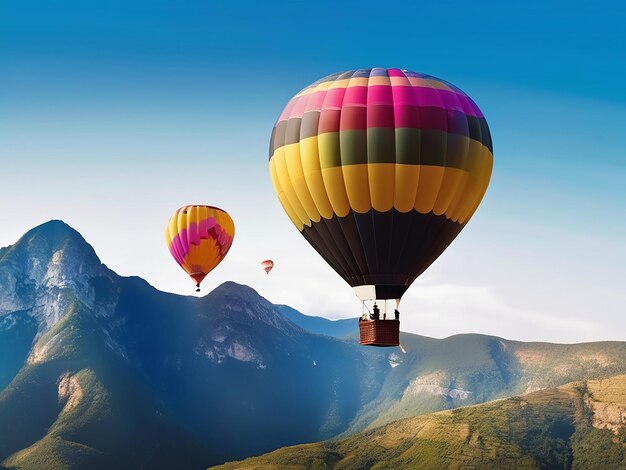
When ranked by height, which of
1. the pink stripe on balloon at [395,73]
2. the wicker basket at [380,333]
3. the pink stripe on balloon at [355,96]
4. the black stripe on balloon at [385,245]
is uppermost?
the pink stripe on balloon at [395,73]

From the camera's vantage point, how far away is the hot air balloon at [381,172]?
41.3m

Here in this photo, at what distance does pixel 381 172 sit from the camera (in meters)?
41.1

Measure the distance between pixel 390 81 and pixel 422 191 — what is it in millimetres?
6495

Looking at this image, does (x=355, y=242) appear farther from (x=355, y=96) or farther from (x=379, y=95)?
(x=379, y=95)

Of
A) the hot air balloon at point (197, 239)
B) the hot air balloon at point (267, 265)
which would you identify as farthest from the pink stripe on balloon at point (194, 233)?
the hot air balloon at point (267, 265)

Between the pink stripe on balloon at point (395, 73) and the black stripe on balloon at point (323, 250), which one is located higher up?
the pink stripe on balloon at point (395, 73)

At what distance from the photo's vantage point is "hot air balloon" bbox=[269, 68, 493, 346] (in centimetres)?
4128

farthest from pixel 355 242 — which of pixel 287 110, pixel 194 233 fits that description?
pixel 194 233

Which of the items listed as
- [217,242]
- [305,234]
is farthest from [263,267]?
[305,234]

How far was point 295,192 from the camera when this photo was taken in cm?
4403

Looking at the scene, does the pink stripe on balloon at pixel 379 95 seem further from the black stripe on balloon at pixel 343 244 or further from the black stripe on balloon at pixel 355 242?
the black stripe on balloon at pixel 343 244

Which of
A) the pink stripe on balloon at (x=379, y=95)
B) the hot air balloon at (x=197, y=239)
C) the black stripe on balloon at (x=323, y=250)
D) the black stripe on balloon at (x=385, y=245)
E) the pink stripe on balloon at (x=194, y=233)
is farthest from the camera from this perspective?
the pink stripe on balloon at (x=194, y=233)

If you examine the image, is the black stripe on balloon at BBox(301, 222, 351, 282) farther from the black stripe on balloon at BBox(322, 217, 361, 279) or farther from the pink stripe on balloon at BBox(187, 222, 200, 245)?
the pink stripe on balloon at BBox(187, 222, 200, 245)

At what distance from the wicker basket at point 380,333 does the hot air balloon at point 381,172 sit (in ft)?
0.17
